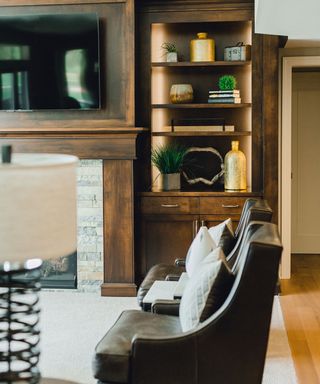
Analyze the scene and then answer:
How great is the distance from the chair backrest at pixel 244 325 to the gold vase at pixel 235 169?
116 inches

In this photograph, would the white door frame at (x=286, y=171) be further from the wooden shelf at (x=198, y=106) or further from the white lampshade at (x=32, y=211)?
the white lampshade at (x=32, y=211)

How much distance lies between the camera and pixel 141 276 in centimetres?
567

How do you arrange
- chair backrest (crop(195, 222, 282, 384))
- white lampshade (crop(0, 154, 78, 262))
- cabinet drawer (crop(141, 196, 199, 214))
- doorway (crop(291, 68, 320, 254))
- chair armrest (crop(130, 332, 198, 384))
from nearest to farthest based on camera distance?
white lampshade (crop(0, 154, 78, 262)), chair backrest (crop(195, 222, 282, 384)), chair armrest (crop(130, 332, 198, 384)), cabinet drawer (crop(141, 196, 199, 214)), doorway (crop(291, 68, 320, 254))

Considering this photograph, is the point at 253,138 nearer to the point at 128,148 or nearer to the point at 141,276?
the point at 128,148

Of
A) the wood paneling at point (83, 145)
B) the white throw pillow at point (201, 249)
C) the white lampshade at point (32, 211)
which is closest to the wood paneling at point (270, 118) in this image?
the wood paneling at point (83, 145)

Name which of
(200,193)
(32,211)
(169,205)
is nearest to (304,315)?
(200,193)

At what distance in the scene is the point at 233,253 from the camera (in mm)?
3998

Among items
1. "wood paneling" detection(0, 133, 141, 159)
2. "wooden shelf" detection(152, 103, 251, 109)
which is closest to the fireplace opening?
"wood paneling" detection(0, 133, 141, 159)

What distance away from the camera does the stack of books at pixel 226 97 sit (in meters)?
5.61

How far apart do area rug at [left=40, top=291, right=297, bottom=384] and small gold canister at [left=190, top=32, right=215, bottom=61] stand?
2.20 meters

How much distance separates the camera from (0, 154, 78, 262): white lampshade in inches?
63.6

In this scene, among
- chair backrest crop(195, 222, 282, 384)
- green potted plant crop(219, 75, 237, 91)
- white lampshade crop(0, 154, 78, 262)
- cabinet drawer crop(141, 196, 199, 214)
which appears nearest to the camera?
white lampshade crop(0, 154, 78, 262)

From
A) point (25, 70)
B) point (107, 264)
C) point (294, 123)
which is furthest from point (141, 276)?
point (294, 123)

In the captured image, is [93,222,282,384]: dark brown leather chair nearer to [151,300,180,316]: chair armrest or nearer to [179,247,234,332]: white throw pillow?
[179,247,234,332]: white throw pillow
